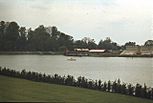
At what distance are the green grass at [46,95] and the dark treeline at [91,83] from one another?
330mm

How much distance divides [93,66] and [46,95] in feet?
5.06

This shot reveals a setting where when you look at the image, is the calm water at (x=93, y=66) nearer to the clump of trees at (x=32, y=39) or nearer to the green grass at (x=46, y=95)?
the clump of trees at (x=32, y=39)

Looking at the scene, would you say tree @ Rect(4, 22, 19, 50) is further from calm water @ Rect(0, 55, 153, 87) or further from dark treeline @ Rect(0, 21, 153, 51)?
calm water @ Rect(0, 55, 153, 87)

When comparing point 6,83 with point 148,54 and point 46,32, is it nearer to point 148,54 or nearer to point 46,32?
point 46,32

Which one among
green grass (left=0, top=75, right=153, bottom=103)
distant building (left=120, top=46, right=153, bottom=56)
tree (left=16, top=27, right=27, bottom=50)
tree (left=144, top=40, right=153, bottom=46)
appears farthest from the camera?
distant building (left=120, top=46, right=153, bottom=56)

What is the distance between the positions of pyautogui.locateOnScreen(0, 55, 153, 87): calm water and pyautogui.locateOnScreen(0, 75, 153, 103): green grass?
1.93 ft

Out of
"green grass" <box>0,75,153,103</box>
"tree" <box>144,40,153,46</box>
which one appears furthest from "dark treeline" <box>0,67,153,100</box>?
"tree" <box>144,40,153,46</box>

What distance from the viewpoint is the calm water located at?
4.94m

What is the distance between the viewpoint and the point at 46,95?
4.09 m

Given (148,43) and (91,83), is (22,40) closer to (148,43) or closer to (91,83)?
(91,83)

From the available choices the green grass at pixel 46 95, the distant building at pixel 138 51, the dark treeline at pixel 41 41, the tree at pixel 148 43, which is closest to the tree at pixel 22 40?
the dark treeline at pixel 41 41

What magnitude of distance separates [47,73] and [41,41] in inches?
30.6

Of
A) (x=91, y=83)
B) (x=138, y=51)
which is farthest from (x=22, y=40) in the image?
(x=138, y=51)

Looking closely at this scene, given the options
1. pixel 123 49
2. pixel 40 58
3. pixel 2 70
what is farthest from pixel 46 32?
pixel 123 49
